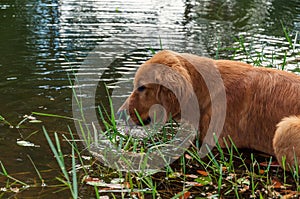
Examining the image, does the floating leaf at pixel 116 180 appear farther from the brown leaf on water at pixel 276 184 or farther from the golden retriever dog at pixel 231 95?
the brown leaf on water at pixel 276 184

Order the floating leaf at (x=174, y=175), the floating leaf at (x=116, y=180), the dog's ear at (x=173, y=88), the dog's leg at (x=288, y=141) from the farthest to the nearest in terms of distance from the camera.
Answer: the dog's ear at (x=173, y=88) < the floating leaf at (x=174, y=175) < the floating leaf at (x=116, y=180) < the dog's leg at (x=288, y=141)

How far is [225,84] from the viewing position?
222 inches

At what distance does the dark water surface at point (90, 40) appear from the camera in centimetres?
652

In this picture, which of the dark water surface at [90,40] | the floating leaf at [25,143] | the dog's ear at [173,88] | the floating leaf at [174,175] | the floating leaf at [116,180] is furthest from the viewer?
the dark water surface at [90,40]

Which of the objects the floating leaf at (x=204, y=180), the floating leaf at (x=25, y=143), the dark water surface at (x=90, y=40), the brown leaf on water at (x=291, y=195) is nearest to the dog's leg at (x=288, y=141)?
the brown leaf on water at (x=291, y=195)

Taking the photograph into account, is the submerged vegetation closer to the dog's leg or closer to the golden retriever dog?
the dog's leg

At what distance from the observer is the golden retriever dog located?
5.52 metres

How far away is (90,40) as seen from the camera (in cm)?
1112

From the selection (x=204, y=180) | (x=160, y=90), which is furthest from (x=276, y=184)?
(x=160, y=90)

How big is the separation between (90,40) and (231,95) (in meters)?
5.99

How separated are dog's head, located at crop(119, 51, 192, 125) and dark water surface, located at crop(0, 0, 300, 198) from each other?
106 centimetres

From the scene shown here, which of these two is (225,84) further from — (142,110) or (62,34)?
(62,34)

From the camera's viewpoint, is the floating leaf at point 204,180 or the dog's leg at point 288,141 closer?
the dog's leg at point 288,141

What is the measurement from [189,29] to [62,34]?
325 centimetres
